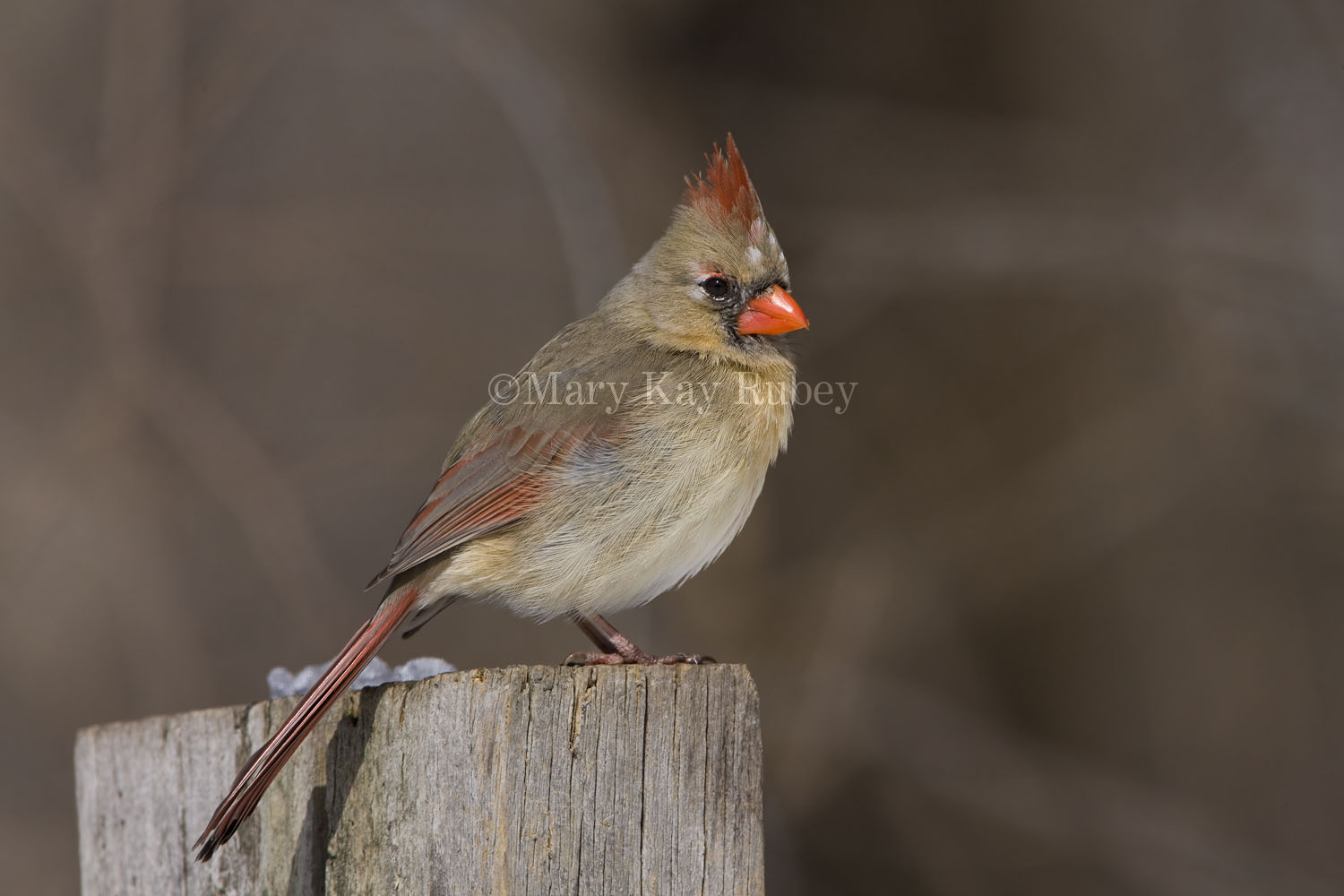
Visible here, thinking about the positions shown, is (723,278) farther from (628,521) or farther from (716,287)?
(628,521)

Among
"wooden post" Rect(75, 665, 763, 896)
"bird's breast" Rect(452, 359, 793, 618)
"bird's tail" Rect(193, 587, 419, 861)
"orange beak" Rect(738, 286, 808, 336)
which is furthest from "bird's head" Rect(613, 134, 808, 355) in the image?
"wooden post" Rect(75, 665, 763, 896)

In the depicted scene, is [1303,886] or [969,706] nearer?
[1303,886]

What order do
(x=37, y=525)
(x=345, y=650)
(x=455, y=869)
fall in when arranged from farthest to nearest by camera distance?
1. (x=37, y=525)
2. (x=345, y=650)
3. (x=455, y=869)

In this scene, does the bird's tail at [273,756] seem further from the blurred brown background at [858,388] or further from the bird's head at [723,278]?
the blurred brown background at [858,388]

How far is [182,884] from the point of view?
253 cm

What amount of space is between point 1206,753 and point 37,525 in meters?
4.55

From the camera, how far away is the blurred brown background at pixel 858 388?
514 centimetres

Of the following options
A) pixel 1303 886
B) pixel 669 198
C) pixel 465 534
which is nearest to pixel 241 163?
pixel 669 198

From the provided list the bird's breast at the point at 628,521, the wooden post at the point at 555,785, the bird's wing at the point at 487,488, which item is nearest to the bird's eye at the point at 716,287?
the bird's breast at the point at 628,521

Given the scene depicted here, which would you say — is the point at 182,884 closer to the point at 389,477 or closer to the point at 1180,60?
the point at 389,477

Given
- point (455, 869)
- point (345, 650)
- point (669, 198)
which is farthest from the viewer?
point (669, 198)

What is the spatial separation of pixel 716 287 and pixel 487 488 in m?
0.86

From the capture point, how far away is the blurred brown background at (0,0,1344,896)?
5145mm

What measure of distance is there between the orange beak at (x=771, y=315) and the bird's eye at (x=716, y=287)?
65 mm
